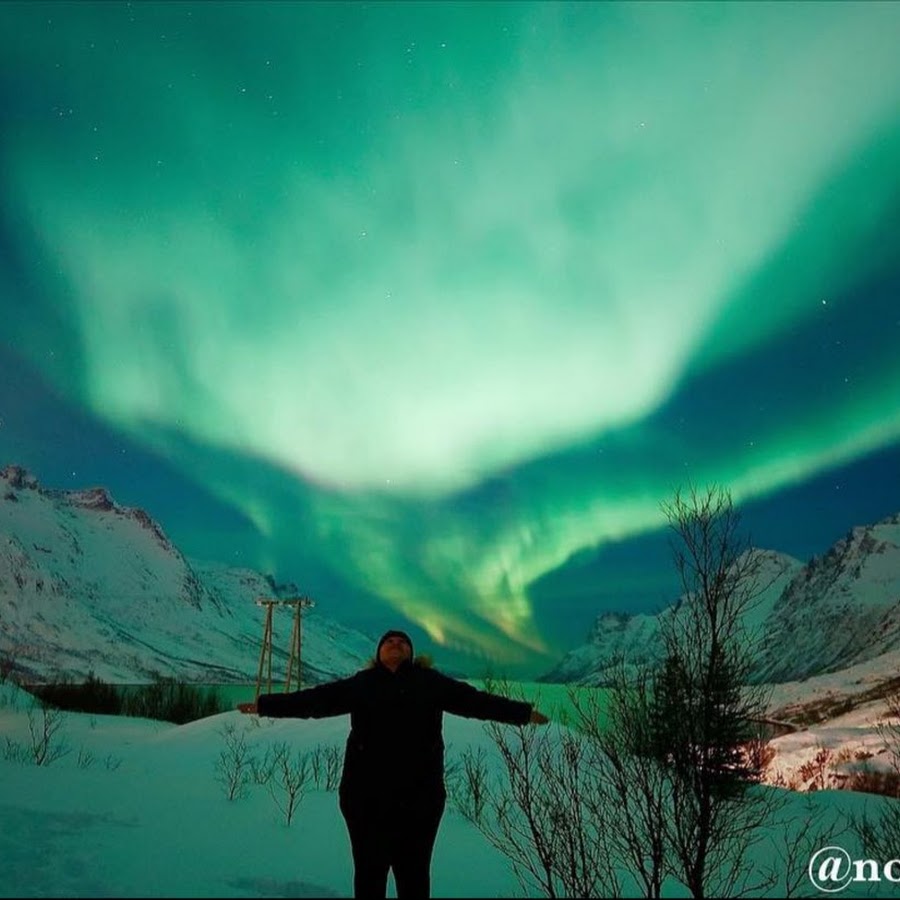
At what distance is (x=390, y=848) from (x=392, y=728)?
0.68 m

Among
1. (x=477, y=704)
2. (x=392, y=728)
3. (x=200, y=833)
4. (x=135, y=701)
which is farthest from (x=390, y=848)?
(x=135, y=701)

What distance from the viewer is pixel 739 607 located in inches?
289

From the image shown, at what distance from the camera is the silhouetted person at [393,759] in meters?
5.09

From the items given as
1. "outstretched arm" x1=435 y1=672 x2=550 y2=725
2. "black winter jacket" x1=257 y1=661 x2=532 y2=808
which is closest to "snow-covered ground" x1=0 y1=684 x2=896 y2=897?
"black winter jacket" x1=257 y1=661 x2=532 y2=808

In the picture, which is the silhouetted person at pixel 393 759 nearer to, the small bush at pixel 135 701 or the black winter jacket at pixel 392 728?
the black winter jacket at pixel 392 728

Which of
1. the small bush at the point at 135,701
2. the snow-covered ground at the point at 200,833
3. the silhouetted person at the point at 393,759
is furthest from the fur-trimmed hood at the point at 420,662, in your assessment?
the small bush at the point at 135,701

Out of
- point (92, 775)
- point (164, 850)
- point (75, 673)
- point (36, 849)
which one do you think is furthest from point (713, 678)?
point (75, 673)

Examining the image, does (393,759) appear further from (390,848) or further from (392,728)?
(390,848)

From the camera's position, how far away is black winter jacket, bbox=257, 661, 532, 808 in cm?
513

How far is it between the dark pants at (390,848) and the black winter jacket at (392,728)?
0.22 ft

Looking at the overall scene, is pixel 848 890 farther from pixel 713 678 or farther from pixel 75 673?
pixel 75 673

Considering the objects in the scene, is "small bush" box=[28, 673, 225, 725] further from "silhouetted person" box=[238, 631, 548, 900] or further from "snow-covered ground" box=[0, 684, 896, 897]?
"silhouetted person" box=[238, 631, 548, 900]

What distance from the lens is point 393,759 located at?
5148 mm

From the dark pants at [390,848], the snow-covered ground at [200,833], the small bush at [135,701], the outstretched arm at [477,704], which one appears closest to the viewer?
the dark pants at [390,848]
